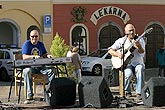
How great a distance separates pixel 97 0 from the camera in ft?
85.3

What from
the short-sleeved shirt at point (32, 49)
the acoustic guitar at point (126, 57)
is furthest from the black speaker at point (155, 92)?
the short-sleeved shirt at point (32, 49)

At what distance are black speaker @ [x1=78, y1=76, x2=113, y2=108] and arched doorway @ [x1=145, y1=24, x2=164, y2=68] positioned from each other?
17608 millimetres

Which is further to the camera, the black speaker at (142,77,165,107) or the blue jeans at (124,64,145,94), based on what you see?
the blue jeans at (124,64,145,94)

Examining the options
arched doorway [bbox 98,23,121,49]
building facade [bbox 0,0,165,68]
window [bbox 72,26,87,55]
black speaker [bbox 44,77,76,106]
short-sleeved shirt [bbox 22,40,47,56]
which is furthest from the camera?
arched doorway [bbox 98,23,121,49]

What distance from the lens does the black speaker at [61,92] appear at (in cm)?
996

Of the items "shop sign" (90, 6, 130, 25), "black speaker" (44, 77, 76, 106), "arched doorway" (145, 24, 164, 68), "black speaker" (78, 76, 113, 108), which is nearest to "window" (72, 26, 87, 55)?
"shop sign" (90, 6, 130, 25)

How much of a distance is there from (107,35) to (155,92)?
16868mm

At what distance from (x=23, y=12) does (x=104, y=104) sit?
15.5 metres

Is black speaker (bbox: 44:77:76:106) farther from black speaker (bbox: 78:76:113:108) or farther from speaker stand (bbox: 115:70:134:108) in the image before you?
speaker stand (bbox: 115:70:134:108)

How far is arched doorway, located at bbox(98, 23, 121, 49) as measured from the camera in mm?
26266

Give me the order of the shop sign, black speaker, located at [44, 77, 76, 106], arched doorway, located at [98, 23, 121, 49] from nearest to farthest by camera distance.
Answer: black speaker, located at [44, 77, 76, 106] < the shop sign < arched doorway, located at [98, 23, 121, 49]

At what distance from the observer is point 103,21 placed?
26266mm

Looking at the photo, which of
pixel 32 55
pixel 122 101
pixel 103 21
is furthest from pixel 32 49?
pixel 103 21

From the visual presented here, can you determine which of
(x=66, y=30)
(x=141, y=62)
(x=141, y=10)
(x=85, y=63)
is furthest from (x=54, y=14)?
(x=141, y=62)
